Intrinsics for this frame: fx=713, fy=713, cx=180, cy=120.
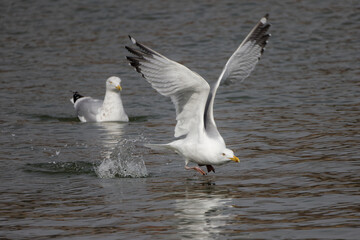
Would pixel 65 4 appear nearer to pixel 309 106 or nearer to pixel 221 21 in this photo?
pixel 221 21

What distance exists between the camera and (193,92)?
→ 8055 millimetres

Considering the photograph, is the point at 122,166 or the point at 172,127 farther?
the point at 172,127

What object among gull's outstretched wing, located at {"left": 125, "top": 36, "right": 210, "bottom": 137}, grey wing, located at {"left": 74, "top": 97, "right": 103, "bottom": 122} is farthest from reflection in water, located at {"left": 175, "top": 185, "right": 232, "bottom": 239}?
grey wing, located at {"left": 74, "top": 97, "right": 103, "bottom": 122}

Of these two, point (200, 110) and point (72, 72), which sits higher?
point (72, 72)

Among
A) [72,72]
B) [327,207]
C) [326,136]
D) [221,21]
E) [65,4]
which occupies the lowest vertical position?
[327,207]

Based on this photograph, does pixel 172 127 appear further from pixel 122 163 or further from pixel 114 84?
pixel 122 163

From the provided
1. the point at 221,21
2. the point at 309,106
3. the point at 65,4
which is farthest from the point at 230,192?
the point at 65,4

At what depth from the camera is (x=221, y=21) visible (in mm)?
22344

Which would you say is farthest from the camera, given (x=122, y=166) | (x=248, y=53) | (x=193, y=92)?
(x=248, y=53)

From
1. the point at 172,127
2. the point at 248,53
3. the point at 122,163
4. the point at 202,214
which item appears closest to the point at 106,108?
the point at 172,127

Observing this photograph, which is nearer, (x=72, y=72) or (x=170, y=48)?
(x=72, y=72)

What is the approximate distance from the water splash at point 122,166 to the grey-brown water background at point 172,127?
0.02 meters

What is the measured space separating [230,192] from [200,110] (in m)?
1.07

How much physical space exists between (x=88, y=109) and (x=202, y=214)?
6780mm
